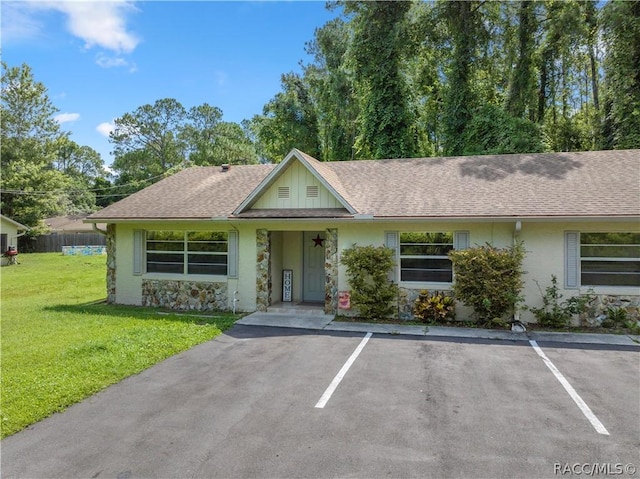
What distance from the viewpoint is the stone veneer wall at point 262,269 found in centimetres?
1129

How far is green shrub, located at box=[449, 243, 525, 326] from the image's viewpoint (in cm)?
906

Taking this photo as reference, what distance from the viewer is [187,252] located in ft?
39.6

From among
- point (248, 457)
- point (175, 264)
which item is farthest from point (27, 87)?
point (248, 457)

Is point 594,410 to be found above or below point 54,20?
below

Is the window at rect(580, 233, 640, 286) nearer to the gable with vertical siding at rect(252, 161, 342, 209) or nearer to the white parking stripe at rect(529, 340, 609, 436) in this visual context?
the white parking stripe at rect(529, 340, 609, 436)

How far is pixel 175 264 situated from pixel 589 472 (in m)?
11.2

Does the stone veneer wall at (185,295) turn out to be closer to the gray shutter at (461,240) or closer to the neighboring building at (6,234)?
the gray shutter at (461,240)

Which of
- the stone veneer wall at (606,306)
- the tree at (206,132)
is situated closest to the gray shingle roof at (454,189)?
the stone veneer wall at (606,306)

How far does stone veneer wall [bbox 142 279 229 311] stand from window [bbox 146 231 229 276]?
1.30 feet

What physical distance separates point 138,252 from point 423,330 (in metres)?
8.93

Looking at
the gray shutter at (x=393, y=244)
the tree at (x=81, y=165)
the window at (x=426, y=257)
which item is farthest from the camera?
the tree at (x=81, y=165)

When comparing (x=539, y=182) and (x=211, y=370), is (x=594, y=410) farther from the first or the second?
(x=539, y=182)

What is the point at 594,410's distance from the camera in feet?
16.5

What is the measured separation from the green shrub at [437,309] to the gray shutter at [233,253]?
5.29m
